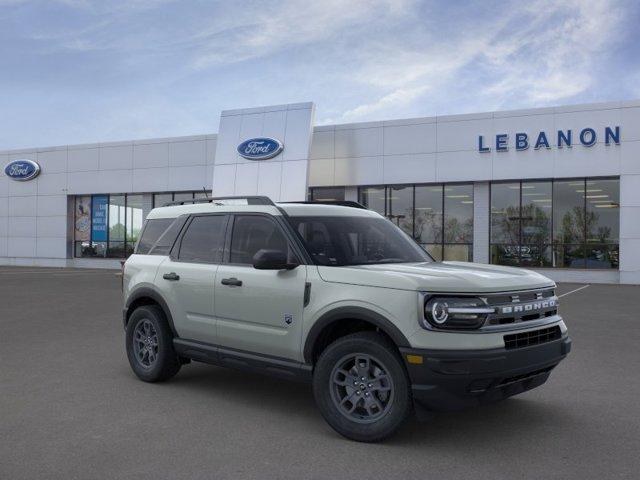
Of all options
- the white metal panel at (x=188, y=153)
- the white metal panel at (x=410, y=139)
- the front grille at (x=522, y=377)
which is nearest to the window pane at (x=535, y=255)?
the white metal panel at (x=410, y=139)

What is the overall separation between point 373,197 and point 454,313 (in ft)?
75.5

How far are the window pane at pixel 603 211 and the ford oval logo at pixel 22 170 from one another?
2738cm

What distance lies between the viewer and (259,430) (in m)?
5.05

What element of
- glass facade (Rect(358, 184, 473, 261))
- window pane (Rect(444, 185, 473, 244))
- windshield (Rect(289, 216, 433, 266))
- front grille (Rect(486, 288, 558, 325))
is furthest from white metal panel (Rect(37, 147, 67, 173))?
front grille (Rect(486, 288, 558, 325))

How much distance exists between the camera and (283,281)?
17.7 ft

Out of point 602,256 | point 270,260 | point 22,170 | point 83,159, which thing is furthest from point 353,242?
point 22,170

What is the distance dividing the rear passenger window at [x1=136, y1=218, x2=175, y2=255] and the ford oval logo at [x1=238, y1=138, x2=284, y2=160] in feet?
64.5

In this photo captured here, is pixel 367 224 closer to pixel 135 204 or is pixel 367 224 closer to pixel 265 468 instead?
pixel 265 468

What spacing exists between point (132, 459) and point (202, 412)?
122cm

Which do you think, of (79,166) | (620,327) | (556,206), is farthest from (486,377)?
→ (79,166)

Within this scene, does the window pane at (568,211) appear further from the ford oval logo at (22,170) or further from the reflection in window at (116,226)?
the ford oval logo at (22,170)

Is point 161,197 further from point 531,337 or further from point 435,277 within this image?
point 531,337

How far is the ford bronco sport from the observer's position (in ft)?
14.8

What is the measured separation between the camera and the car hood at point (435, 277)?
15.0 feet
